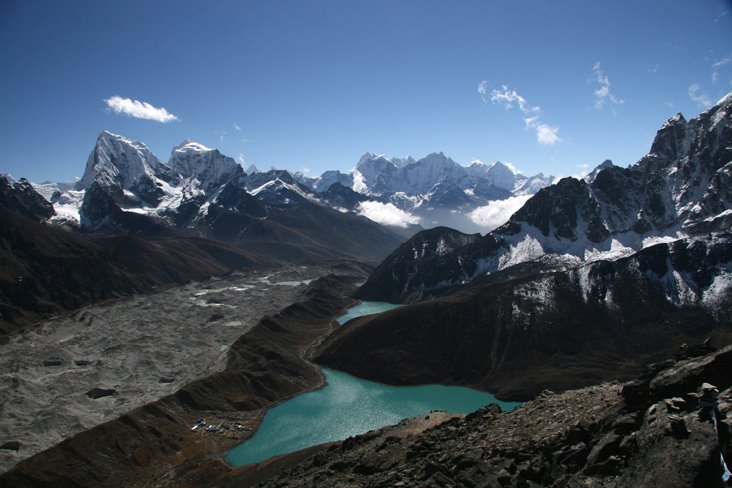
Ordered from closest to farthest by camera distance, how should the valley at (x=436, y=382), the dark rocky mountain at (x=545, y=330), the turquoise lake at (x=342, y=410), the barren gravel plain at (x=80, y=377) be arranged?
1. the valley at (x=436, y=382)
2. the turquoise lake at (x=342, y=410)
3. the barren gravel plain at (x=80, y=377)
4. the dark rocky mountain at (x=545, y=330)

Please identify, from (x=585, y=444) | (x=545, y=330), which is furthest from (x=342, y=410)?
(x=585, y=444)

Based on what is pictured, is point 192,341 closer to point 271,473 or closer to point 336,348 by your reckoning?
point 336,348

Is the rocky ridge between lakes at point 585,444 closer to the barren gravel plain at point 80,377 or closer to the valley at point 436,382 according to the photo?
the valley at point 436,382

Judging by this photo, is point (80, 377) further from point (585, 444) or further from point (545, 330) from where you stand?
point (585, 444)

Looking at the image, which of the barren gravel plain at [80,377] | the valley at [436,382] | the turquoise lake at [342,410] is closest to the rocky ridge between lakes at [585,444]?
the valley at [436,382]

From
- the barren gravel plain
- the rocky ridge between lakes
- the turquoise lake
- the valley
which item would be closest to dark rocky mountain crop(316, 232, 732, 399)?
the valley

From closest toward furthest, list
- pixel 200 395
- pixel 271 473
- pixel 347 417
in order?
pixel 271 473
pixel 347 417
pixel 200 395

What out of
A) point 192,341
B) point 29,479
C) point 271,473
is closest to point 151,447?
point 29,479
